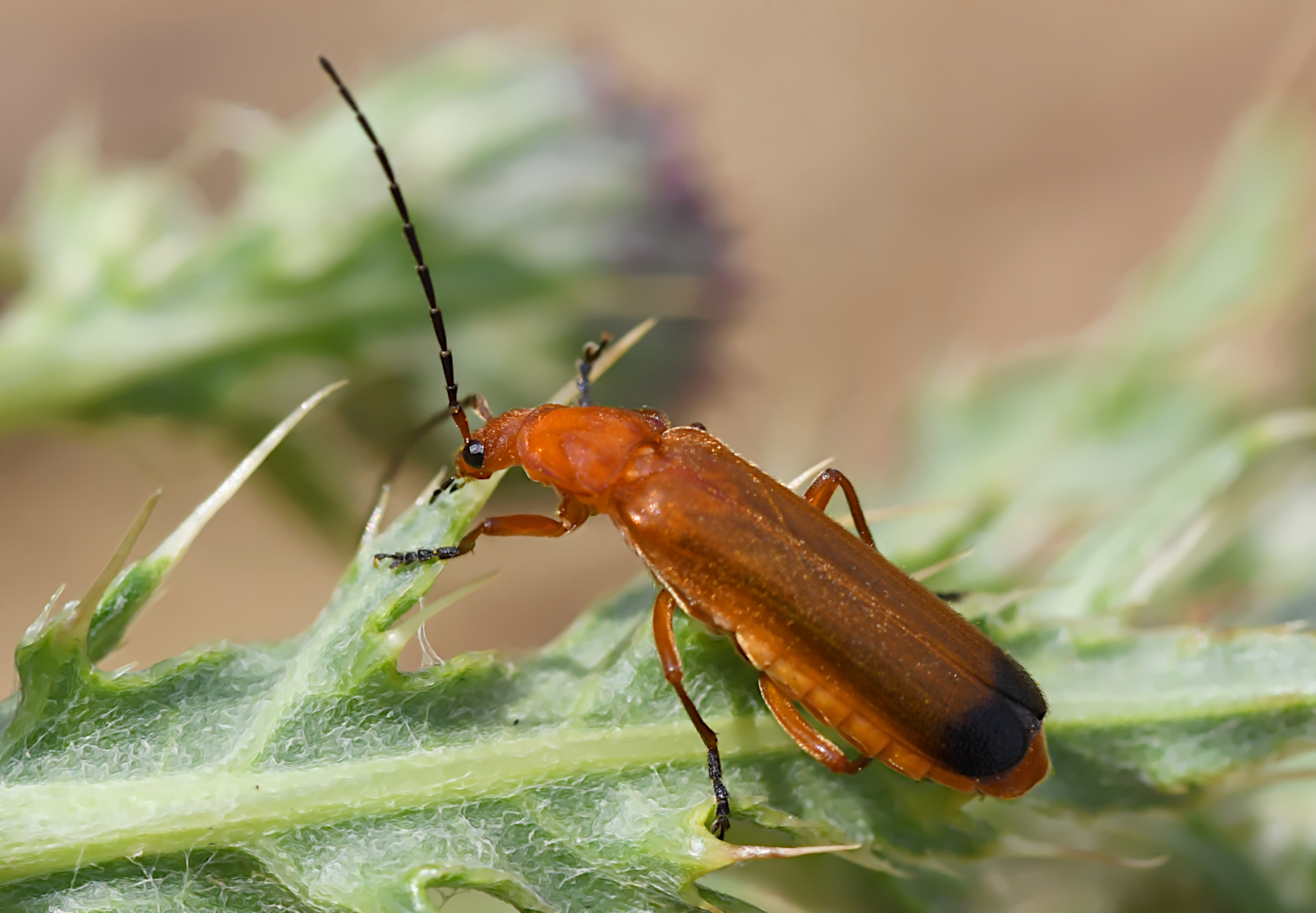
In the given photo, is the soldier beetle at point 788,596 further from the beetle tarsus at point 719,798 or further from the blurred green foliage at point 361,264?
the blurred green foliage at point 361,264

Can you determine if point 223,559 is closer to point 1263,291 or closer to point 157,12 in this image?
point 157,12

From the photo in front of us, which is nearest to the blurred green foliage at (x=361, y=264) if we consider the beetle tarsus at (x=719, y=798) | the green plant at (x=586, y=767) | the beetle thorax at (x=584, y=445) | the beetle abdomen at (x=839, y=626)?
the beetle thorax at (x=584, y=445)

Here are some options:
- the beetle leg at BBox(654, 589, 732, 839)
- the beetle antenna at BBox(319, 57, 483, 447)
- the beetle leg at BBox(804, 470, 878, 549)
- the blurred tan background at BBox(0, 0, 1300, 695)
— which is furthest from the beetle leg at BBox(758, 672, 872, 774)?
the blurred tan background at BBox(0, 0, 1300, 695)

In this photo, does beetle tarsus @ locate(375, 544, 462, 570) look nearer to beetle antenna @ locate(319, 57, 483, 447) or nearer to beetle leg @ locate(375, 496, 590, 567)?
beetle leg @ locate(375, 496, 590, 567)

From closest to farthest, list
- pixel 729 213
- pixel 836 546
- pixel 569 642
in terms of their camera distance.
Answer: pixel 569 642, pixel 836 546, pixel 729 213

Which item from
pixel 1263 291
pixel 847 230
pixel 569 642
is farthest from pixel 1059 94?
pixel 569 642

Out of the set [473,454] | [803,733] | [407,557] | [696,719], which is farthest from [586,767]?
[473,454]
